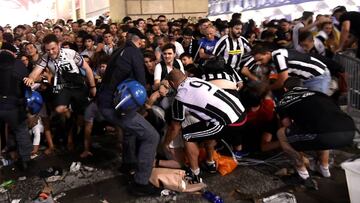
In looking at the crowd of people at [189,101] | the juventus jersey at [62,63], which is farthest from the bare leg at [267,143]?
the juventus jersey at [62,63]

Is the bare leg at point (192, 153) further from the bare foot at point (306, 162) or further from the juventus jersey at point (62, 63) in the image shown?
the juventus jersey at point (62, 63)

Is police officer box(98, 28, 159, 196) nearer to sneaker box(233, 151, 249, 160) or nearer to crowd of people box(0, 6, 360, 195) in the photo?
crowd of people box(0, 6, 360, 195)

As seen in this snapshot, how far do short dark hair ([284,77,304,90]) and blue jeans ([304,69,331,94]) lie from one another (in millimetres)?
111

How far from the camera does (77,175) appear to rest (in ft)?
18.5

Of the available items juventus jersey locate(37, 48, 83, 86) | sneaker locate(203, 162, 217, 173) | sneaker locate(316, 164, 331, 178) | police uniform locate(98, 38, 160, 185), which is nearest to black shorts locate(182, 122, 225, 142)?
police uniform locate(98, 38, 160, 185)

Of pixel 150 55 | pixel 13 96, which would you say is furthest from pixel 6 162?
pixel 150 55

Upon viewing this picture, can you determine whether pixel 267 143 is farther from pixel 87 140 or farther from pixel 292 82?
pixel 87 140

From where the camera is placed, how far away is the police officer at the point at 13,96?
5527mm

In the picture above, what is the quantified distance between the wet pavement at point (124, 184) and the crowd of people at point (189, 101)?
7.5 inches

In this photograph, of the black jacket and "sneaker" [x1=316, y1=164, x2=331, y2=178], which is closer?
the black jacket

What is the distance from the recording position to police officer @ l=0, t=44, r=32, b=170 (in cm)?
553

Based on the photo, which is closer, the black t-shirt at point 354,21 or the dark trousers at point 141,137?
the dark trousers at point 141,137

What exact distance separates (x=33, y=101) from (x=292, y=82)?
12.5ft

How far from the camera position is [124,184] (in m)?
5.27
